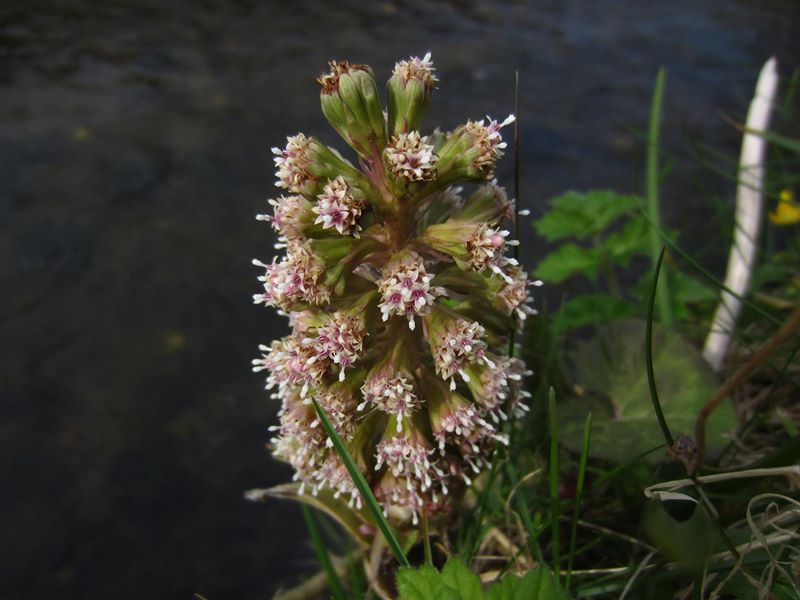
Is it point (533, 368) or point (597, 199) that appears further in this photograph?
point (597, 199)

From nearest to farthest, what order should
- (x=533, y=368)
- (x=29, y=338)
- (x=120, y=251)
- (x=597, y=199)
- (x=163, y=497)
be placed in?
(x=533, y=368) < (x=597, y=199) < (x=163, y=497) < (x=29, y=338) < (x=120, y=251)

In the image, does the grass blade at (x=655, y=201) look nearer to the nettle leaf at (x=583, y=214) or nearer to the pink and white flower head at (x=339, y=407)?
the nettle leaf at (x=583, y=214)

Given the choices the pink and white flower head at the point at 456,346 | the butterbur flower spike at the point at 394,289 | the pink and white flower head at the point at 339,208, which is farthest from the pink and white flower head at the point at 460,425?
the pink and white flower head at the point at 339,208

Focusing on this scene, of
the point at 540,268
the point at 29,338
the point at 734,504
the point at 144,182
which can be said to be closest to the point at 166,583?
the point at 29,338

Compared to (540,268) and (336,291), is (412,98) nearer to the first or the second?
(336,291)

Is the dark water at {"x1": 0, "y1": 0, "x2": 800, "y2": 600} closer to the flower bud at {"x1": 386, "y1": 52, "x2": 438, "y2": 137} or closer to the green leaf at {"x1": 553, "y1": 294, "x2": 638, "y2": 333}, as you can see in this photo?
the green leaf at {"x1": 553, "y1": 294, "x2": 638, "y2": 333}

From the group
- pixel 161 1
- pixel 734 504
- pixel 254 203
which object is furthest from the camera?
pixel 161 1

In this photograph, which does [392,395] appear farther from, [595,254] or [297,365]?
[595,254]
